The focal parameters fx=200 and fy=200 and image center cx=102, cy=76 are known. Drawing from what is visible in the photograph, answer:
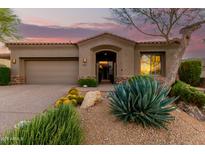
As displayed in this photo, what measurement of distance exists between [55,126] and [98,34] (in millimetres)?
12797

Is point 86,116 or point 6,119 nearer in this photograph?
point 86,116

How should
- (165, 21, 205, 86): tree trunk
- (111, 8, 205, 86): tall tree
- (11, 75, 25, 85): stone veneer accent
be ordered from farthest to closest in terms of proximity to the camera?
(11, 75, 25, 85): stone veneer accent
(111, 8, 205, 86): tall tree
(165, 21, 205, 86): tree trunk

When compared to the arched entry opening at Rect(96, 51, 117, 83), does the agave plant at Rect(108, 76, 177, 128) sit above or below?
below

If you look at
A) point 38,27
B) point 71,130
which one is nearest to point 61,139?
point 71,130

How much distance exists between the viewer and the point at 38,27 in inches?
634

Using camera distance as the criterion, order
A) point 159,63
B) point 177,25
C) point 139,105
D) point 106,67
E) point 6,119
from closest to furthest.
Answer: point 139,105, point 6,119, point 177,25, point 159,63, point 106,67

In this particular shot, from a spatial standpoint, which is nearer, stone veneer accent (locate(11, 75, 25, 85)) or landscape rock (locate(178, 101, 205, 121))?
landscape rock (locate(178, 101, 205, 121))

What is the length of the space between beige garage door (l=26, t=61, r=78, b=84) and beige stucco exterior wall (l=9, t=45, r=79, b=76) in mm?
915

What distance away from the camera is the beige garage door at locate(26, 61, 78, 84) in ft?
57.6

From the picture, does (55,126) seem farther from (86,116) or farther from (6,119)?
(6,119)

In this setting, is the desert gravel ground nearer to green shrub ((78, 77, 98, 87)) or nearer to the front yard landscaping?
the front yard landscaping

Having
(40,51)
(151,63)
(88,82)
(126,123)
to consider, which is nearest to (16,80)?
(40,51)

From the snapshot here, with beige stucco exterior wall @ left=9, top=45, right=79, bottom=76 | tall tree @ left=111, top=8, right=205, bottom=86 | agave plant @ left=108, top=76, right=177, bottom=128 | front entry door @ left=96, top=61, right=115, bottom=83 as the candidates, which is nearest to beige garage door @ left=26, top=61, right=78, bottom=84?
beige stucco exterior wall @ left=9, top=45, right=79, bottom=76

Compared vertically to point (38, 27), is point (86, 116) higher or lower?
lower
